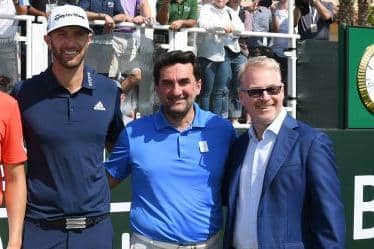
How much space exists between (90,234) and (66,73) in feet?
2.71

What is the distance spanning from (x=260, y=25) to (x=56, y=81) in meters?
4.52

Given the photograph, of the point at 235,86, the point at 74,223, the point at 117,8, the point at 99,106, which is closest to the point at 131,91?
the point at 117,8

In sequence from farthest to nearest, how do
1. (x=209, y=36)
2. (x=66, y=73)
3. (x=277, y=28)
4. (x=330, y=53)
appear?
1. (x=277, y=28)
2. (x=330, y=53)
3. (x=209, y=36)
4. (x=66, y=73)

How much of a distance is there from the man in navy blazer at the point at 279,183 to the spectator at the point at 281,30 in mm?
3201

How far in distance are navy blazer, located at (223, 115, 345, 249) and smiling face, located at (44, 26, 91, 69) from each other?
108cm

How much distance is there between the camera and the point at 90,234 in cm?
370

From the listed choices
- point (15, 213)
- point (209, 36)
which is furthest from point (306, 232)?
point (209, 36)

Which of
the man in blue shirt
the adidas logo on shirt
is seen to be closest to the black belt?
the man in blue shirt

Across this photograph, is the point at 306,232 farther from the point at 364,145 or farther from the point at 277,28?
the point at 277,28

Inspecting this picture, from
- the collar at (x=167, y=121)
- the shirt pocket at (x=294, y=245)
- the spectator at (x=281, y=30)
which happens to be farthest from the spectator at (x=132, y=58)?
the shirt pocket at (x=294, y=245)

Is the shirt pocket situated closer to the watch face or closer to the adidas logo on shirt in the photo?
the adidas logo on shirt

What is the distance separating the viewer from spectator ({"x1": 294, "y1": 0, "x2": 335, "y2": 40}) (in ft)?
26.9

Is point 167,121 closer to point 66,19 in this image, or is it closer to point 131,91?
point 66,19

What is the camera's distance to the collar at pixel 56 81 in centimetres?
366
